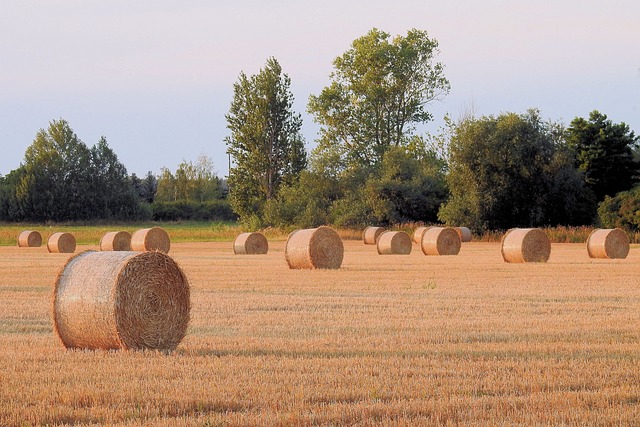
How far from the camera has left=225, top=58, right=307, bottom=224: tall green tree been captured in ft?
228

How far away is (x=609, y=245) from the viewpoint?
33656 millimetres

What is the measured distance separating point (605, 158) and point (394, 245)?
→ 28.6 metres

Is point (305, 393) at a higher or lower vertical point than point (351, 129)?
lower

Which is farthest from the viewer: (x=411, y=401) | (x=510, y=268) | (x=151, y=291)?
(x=510, y=268)

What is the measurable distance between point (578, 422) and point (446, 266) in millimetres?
21193

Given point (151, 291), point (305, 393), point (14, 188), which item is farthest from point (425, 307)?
point (14, 188)

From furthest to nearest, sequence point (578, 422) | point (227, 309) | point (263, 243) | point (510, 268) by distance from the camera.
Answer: point (263, 243) → point (510, 268) → point (227, 309) → point (578, 422)

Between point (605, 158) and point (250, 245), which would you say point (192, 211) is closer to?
point (605, 158)

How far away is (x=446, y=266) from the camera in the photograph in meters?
28.9

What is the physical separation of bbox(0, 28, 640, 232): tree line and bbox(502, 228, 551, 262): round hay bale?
21504mm

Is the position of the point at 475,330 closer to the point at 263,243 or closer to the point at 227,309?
the point at 227,309

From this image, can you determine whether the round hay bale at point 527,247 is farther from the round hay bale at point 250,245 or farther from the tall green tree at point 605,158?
the tall green tree at point 605,158

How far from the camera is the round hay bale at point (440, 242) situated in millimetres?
37656

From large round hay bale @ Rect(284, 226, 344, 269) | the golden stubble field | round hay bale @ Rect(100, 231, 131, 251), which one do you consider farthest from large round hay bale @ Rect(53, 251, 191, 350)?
round hay bale @ Rect(100, 231, 131, 251)
